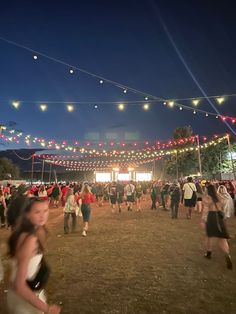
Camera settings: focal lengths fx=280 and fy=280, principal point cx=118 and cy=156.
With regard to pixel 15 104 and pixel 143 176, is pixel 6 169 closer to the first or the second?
pixel 143 176

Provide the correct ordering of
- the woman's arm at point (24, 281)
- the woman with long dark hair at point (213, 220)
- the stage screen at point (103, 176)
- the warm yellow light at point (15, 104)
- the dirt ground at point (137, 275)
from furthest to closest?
the stage screen at point (103, 176)
the warm yellow light at point (15, 104)
the woman with long dark hair at point (213, 220)
the dirt ground at point (137, 275)
the woman's arm at point (24, 281)

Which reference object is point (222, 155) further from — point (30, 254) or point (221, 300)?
point (30, 254)

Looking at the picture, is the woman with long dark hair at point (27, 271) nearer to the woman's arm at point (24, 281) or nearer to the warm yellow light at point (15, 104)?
→ the woman's arm at point (24, 281)

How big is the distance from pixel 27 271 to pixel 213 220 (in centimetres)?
522

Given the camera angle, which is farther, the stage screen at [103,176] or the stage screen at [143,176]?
the stage screen at [143,176]

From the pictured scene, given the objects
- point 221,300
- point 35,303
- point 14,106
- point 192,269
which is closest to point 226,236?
point 192,269

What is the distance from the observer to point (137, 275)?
17.9ft

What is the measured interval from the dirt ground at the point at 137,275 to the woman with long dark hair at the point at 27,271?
2.33m

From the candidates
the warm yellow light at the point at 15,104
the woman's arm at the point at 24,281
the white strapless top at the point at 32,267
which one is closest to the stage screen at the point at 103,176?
the warm yellow light at the point at 15,104

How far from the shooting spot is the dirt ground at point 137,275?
4195mm

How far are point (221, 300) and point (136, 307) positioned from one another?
1.35 metres

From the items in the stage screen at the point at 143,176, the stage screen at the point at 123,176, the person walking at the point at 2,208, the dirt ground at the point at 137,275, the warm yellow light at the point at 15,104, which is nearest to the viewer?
the dirt ground at the point at 137,275

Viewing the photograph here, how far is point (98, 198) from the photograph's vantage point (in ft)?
77.7

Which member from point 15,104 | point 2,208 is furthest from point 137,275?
point 15,104
